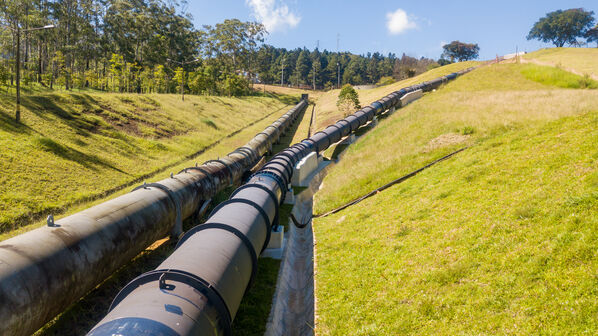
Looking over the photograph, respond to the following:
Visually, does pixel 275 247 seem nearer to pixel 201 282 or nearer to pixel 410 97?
pixel 201 282

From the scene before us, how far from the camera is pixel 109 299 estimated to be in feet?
36.9

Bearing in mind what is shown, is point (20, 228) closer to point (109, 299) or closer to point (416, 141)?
point (109, 299)

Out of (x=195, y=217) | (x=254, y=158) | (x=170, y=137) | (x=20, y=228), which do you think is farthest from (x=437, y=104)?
(x=20, y=228)

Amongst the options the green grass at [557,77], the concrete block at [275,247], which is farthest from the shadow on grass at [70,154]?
the green grass at [557,77]

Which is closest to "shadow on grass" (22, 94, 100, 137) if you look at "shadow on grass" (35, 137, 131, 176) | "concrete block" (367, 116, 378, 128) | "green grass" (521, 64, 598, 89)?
"shadow on grass" (35, 137, 131, 176)

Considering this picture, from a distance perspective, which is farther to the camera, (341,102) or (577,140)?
(341,102)

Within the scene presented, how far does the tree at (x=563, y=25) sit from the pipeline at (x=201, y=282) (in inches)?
5549

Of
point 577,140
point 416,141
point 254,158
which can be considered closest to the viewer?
point 577,140

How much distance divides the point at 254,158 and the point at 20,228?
52.8 ft

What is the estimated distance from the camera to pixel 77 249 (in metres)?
9.49

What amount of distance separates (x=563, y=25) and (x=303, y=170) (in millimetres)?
130946

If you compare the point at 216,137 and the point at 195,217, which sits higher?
the point at 216,137

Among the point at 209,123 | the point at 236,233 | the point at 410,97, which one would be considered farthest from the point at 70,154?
the point at 410,97

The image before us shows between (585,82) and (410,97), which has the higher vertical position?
(585,82)
